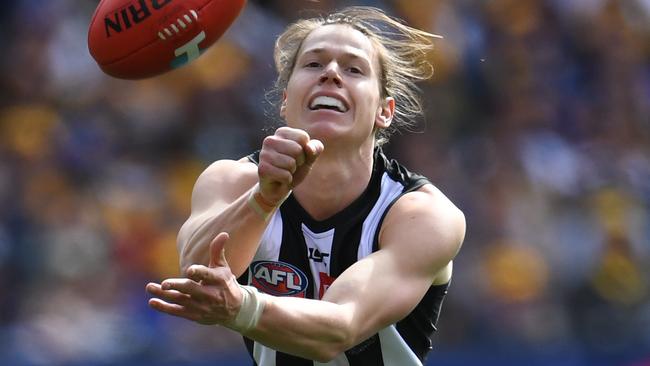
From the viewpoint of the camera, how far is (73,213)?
6.74 meters

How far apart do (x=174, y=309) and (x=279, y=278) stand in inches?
40.2

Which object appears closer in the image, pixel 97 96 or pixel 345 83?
pixel 345 83

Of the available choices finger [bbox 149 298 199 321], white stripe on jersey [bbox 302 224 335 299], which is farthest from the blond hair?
finger [bbox 149 298 199 321]

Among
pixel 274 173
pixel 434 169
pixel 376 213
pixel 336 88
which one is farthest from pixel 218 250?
pixel 434 169

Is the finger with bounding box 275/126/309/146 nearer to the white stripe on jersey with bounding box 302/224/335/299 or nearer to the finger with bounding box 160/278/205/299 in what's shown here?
the finger with bounding box 160/278/205/299

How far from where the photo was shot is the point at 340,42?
4.17m

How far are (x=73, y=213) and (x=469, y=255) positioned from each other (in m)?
2.50

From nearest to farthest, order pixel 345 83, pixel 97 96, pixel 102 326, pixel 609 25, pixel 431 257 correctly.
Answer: pixel 431 257, pixel 345 83, pixel 102 326, pixel 97 96, pixel 609 25

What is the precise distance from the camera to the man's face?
4.02 m

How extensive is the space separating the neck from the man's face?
89 mm

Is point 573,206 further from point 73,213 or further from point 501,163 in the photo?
point 73,213

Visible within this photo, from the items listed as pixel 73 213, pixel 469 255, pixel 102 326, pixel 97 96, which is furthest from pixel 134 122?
pixel 469 255

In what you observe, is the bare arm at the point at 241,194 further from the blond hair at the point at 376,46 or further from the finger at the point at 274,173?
the blond hair at the point at 376,46

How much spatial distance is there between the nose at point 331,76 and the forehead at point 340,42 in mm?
114
